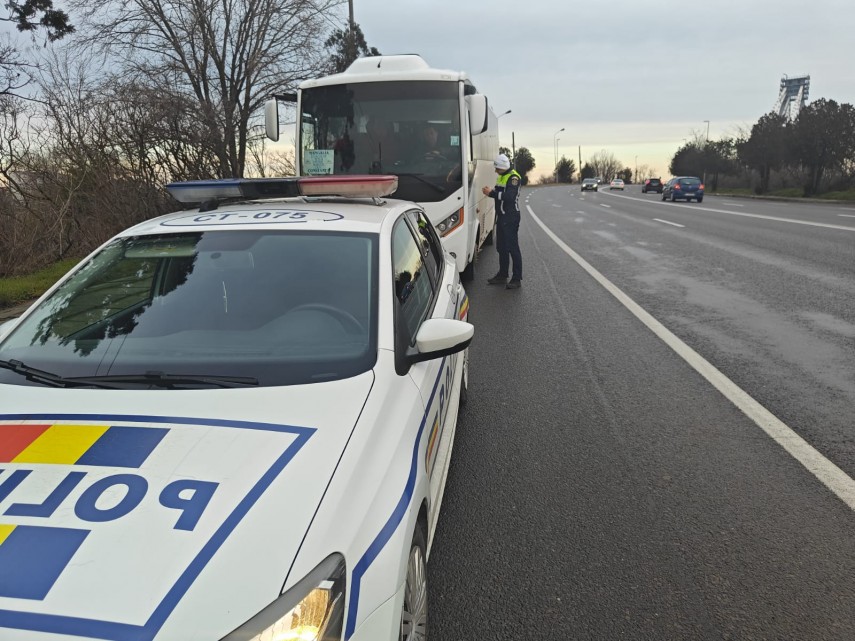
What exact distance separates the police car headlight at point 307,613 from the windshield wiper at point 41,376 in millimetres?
1161

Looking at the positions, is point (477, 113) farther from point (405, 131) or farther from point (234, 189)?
point (234, 189)

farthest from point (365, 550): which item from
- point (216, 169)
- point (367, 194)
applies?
point (216, 169)

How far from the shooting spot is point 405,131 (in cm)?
868

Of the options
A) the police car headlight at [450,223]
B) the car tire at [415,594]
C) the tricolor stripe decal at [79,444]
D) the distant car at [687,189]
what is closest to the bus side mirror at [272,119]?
A: the police car headlight at [450,223]

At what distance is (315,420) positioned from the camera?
194 centimetres

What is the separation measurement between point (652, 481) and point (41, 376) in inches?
118

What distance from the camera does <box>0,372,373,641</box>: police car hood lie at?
1354 millimetres

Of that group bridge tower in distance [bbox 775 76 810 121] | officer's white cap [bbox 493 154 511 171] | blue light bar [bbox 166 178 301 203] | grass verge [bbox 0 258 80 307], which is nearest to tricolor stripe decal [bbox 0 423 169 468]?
blue light bar [bbox 166 178 301 203]

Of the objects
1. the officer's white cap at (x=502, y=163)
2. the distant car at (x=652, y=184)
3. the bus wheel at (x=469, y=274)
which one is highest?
the distant car at (x=652, y=184)

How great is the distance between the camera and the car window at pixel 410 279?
2777mm

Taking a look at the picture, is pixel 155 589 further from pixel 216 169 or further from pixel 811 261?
pixel 216 169

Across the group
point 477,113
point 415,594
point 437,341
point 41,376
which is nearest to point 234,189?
point 41,376

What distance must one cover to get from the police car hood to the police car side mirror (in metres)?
0.36

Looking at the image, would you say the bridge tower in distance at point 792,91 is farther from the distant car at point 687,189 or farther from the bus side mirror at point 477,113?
the bus side mirror at point 477,113
